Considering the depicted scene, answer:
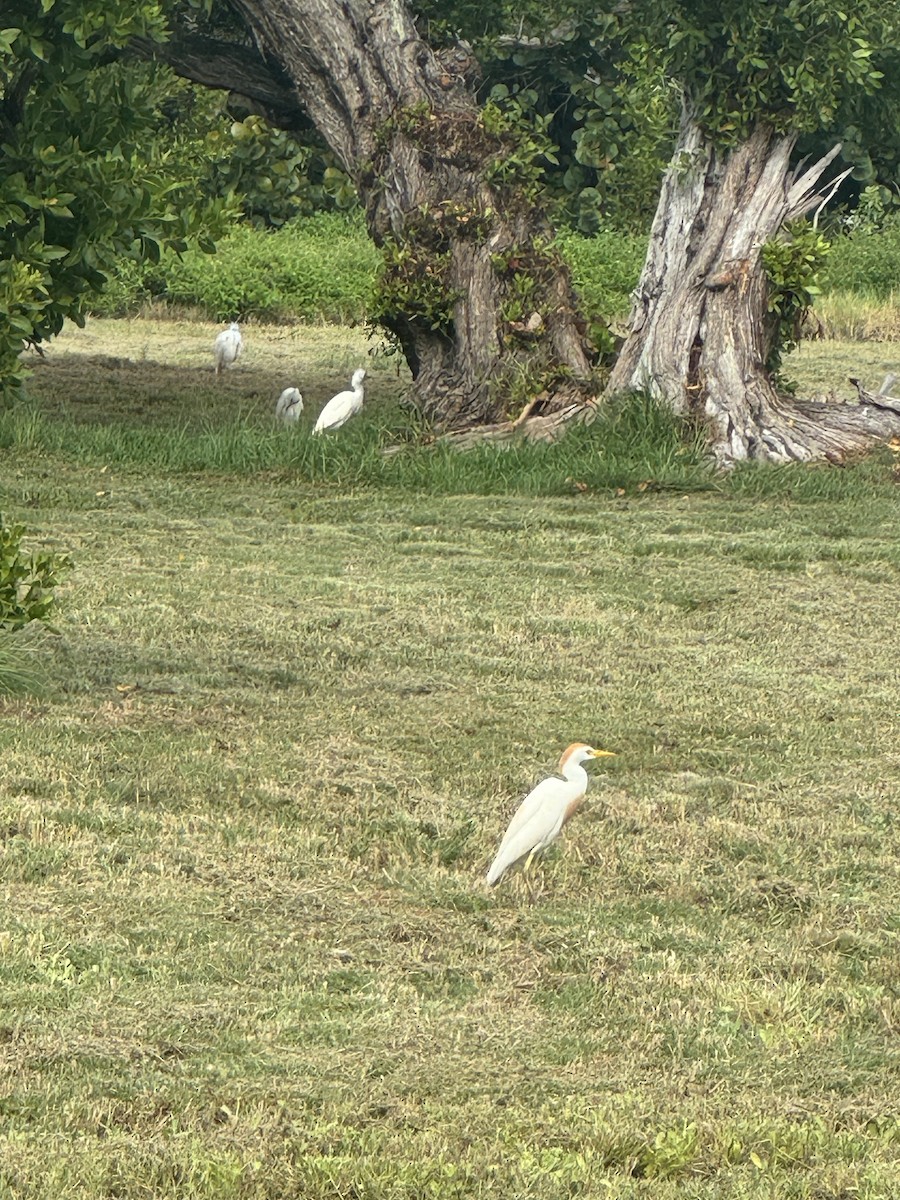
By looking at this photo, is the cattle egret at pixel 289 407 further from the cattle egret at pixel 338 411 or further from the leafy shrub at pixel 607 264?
the leafy shrub at pixel 607 264

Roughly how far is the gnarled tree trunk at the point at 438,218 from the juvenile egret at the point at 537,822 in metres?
7.62

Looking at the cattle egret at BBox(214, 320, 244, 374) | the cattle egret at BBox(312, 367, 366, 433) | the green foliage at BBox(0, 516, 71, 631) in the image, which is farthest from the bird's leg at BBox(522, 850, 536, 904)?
the cattle egret at BBox(214, 320, 244, 374)

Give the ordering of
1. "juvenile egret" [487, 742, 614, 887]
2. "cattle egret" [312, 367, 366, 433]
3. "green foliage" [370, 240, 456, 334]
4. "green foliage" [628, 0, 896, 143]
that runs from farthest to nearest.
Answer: "green foliage" [370, 240, 456, 334] < "cattle egret" [312, 367, 366, 433] < "green foliage" [628, 0, 896, 143] < "juvenile egret" [487, 742, 614, 887]

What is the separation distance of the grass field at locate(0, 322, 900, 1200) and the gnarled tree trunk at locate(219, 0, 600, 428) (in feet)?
9.98

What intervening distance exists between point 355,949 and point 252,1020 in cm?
50

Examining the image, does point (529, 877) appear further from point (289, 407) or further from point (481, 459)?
point (289, 407)

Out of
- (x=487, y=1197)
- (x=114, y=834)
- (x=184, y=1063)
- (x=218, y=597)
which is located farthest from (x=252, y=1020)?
(x=218, y=597)

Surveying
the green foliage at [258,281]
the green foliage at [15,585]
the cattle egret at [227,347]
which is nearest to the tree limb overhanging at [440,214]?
the cattle egret at [227,347]

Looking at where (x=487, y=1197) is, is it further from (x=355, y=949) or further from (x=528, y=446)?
(x=528, y=446)

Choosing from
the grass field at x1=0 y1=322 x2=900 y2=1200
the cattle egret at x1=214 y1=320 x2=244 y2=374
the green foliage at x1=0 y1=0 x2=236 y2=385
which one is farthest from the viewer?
the cattle egret at x1=214 y1=320 x2=244 y2=374

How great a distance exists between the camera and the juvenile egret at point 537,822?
5.07 meters

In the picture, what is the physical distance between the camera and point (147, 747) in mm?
6305

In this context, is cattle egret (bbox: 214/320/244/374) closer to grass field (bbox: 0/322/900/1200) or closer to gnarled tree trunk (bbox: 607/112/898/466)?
gnarled tree trunk (bbox: 607/112/898/466)

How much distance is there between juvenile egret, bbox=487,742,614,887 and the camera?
507 cm
